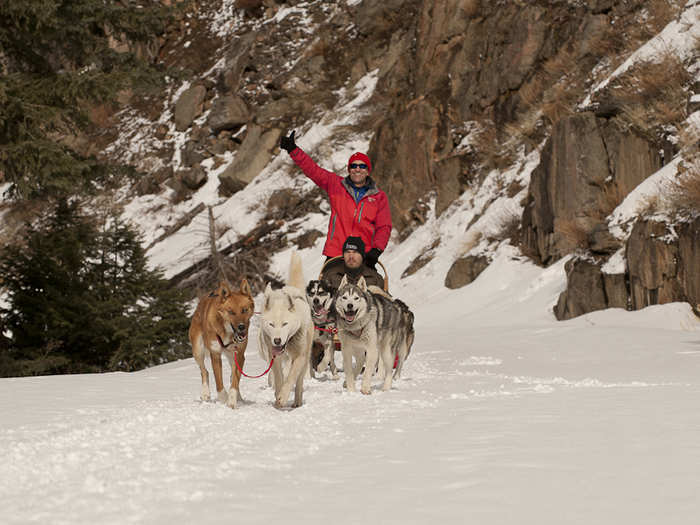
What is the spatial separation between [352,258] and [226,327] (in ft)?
7.46

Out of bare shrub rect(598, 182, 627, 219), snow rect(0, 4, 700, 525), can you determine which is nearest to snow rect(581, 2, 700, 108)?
bare shrub rect(598, 182, 627, 219)

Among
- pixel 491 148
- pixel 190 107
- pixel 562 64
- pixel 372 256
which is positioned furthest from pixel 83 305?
pixel 190 107

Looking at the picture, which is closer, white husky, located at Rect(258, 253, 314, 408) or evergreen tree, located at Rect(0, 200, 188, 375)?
white husky, located at Rect(258, 253, 314, 408)

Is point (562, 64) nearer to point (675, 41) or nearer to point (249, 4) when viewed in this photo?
point (675, 41)

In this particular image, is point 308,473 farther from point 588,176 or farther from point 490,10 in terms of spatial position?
point 490,10

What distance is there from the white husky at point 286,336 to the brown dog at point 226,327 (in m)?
0.18

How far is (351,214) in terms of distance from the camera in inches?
310

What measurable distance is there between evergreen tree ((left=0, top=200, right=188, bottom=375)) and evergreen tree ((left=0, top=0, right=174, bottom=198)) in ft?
6.94

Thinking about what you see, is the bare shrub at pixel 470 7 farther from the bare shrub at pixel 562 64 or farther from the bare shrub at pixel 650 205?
the bare shrub at pixel 650 205

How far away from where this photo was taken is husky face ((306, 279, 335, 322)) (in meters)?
7.20

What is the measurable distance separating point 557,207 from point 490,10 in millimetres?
Result: 10553

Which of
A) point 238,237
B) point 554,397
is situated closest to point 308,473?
point 554,397

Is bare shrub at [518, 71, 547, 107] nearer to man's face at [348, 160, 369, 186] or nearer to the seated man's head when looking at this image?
man's face at [348, 160, 369, 186]

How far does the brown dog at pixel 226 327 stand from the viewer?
5562mm
